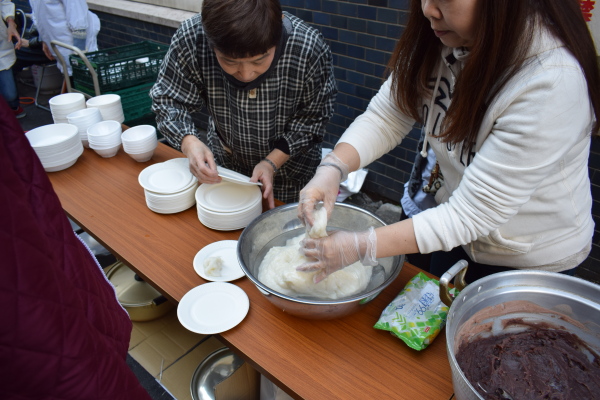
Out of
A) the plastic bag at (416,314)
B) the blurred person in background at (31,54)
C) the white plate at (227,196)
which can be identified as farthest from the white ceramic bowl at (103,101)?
the blurred person in background at (31,54)

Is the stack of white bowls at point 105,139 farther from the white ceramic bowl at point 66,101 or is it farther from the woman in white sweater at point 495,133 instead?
the woman in white sweater at point 495,133

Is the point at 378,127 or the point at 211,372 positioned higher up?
the point at 378,127

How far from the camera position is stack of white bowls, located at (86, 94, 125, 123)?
3.02 m

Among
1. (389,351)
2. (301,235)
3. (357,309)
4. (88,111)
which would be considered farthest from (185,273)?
(88,111)

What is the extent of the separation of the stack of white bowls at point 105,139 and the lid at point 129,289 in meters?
0.81

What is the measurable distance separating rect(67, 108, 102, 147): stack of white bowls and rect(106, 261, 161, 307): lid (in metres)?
0.91

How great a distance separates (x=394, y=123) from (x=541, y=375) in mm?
1114

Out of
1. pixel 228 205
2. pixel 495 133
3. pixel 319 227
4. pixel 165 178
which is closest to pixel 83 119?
pixel 165 178

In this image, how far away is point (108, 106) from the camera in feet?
9.92

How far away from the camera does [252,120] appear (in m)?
2.39

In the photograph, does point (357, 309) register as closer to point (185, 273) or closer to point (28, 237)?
point (185, 273)

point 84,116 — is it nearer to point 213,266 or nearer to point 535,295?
point 213,266

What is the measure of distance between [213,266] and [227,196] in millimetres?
476

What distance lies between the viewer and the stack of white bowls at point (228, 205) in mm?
2049
